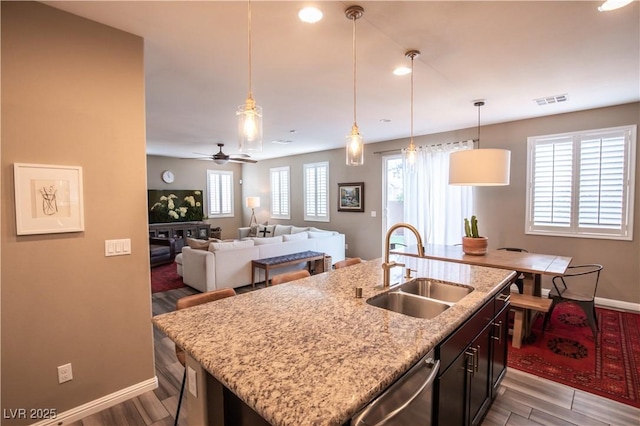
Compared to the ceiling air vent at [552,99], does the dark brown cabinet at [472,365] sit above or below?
below

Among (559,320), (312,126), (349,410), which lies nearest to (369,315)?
(349,410)

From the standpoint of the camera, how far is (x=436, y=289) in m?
2.10

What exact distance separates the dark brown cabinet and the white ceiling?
189cm

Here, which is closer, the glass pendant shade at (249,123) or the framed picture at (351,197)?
the glass pendant shade at (249,123)

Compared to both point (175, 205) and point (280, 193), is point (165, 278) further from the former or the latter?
point (280, 193)

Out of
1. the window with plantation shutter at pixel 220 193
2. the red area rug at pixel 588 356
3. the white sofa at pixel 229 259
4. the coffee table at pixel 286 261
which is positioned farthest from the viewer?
the window with plantation shutter at pixel 220 193

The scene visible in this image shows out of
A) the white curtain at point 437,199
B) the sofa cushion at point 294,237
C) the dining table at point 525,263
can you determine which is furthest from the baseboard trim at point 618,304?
the sofa cushion at point 294,237

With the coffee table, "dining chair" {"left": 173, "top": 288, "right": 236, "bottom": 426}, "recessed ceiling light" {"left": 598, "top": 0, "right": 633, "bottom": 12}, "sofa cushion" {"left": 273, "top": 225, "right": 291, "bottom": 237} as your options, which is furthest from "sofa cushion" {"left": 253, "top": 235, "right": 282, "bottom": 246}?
"recessed ceiling light" {"left": 598, "top": 0, "right": 633, "bottom": 12}

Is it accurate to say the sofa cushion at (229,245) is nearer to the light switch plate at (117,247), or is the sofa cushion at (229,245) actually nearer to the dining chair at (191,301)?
the light switch plate at (117,247)

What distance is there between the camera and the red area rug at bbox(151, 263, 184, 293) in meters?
5.06

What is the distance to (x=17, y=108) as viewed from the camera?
1.82m

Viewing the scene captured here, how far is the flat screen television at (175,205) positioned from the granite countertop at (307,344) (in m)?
7.01

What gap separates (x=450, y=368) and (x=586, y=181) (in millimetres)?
4196

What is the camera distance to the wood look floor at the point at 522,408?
81.1 inches
